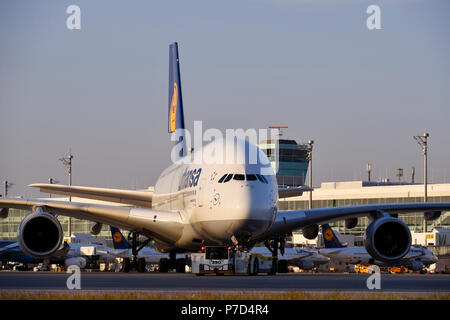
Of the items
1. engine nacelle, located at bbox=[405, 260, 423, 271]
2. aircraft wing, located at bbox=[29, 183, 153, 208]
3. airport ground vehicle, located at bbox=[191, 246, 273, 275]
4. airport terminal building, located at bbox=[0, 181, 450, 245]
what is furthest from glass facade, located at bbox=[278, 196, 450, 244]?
airport ground vehicle, located at bbox=[191, 246, 273, 275]

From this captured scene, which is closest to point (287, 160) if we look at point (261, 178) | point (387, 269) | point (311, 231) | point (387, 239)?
point (387, 269)

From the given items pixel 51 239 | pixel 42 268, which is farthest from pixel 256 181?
pixel 42 268

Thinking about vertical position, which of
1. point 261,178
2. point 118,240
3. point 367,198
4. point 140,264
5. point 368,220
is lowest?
point 368,220

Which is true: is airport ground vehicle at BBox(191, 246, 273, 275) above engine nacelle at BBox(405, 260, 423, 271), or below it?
above

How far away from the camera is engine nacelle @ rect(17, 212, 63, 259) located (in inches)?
1245

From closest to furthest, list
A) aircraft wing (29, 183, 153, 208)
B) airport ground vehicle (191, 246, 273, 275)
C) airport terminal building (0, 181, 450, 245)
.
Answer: airport ground vehicle (191, 246, 273, 275), aircraft wing (29, 183, 153, 208), airport terminal building (0, 181, 450, 245)

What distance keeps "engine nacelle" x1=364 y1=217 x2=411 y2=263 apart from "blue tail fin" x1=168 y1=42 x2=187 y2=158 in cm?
1404

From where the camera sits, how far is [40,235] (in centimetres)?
3200

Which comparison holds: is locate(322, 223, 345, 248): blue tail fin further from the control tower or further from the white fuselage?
the control tower

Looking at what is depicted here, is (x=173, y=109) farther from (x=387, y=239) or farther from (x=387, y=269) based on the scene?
(x=387, y=269)

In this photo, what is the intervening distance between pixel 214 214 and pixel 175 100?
1879 centimetres
